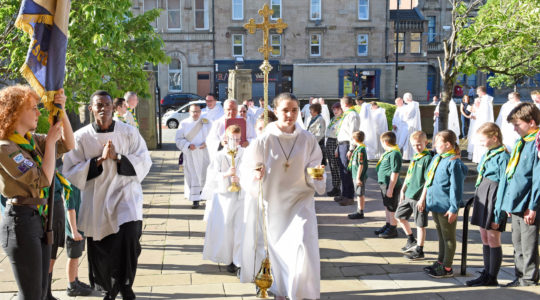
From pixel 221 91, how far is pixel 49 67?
3517 centimetres

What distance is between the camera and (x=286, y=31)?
3988 cm

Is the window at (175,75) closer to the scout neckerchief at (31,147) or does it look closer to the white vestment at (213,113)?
the white vestment at (213,113)

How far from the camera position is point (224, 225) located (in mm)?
6336

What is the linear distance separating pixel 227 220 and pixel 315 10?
3577 centimetres

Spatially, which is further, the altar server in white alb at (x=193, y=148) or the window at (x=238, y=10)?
the window at (x=238, y=10)

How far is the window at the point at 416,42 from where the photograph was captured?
140 feet

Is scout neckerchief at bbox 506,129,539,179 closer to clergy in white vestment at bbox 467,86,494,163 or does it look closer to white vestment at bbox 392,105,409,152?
clergy in white vestment at bbox 467,86,494,163

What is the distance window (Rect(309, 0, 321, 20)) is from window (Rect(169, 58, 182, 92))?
10.2 m

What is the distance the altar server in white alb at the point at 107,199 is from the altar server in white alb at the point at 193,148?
4.74 meters

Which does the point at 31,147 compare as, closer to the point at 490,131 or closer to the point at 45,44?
the point at 45,44

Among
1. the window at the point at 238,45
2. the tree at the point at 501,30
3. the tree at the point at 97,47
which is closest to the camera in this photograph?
the tree at the point at 97,47

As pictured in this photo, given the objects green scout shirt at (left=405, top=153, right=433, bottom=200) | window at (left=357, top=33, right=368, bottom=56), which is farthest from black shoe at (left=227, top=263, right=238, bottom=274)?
window at (left=357, top=33, right=368, bottom=56)

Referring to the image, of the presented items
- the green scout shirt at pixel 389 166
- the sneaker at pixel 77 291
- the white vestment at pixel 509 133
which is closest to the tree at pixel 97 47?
the sneaker at pixel 77 291

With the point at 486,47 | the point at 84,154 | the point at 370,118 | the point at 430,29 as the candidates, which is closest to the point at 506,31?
the point at 486,47
